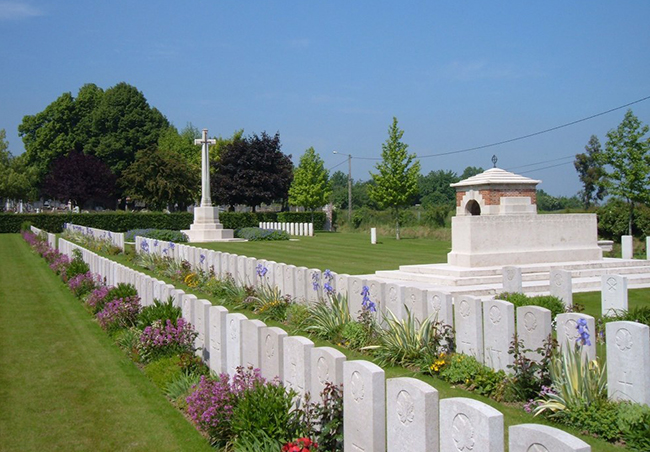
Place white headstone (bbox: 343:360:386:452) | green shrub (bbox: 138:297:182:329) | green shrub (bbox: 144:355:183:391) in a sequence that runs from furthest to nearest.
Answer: green shrub (bbox: 138:297:182:329), green shrub (bbox: 144:355:183:391), white headstone (bbox: 343:360:386:452)

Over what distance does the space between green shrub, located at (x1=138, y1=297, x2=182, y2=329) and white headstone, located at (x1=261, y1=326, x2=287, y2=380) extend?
265 centimetres

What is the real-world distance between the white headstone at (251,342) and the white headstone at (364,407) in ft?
5.52

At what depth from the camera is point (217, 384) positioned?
19.3 ft

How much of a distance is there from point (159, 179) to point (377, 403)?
49.3 meters

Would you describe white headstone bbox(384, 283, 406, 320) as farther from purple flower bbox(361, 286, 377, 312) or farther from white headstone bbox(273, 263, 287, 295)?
white headstone bbox(273, 263, 287, 295)

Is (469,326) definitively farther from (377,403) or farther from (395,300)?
(377,403)

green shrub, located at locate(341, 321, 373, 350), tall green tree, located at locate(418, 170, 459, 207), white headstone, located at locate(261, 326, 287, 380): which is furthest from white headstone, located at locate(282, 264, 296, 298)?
tall green tree, located at locate(418, 170, 459, 207)

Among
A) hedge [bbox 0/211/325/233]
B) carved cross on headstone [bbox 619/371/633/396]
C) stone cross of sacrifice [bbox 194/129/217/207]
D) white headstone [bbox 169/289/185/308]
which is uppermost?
stone cross of sacrifice [bbox 194/129/217/207]

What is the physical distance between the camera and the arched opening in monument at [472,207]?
20.5m

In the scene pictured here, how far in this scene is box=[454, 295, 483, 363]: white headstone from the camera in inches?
286

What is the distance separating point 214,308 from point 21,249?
1006 inches

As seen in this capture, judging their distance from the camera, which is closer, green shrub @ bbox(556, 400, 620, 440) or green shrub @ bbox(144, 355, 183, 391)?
green shrub @ bbox(556, 400, 620, 440)

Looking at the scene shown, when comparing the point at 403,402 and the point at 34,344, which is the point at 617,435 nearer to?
the point at 403,402

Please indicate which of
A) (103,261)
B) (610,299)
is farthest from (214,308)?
(103,261)
